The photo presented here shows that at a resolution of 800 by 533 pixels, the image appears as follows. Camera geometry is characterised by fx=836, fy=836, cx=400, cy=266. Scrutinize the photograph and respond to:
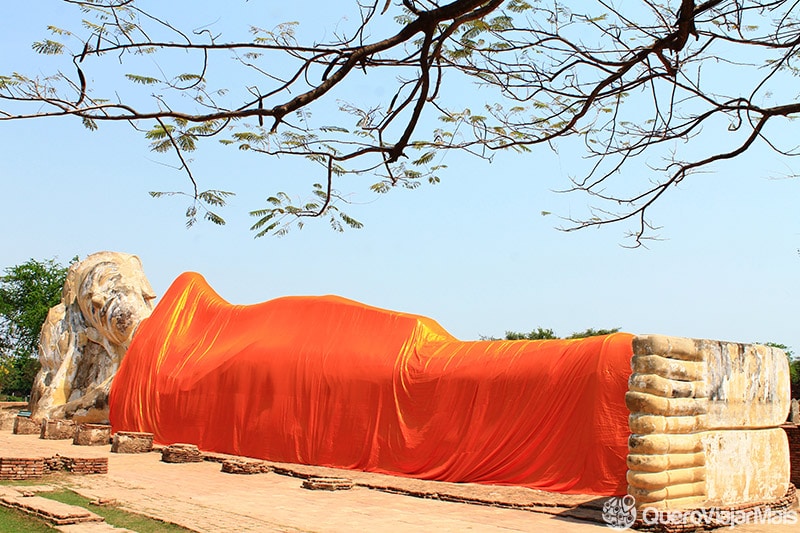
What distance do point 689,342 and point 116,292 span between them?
16218mm

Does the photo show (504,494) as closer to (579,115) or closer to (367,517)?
(367,517)

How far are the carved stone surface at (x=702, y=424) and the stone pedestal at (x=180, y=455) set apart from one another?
8.61m

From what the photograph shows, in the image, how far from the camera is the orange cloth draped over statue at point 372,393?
460 inches

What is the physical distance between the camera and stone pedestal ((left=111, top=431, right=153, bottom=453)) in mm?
16172

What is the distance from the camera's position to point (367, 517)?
928 cm

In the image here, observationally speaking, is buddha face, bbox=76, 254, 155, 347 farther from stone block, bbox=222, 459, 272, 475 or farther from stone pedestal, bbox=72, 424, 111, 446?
stone block, bbox=222, 459, 272, 475

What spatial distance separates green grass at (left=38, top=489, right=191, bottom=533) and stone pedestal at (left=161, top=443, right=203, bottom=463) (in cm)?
469

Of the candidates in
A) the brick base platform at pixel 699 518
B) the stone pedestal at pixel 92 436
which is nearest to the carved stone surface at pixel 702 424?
the brick base platform at pixel 699 518

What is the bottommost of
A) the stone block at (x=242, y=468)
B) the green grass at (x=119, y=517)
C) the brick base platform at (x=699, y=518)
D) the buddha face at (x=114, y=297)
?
the green grass at (x=119, y=517)

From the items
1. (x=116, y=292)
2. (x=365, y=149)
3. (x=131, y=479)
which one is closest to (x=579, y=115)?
(x=365, y=149)

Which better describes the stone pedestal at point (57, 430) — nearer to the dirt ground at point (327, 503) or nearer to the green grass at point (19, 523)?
the dirt ground at point (327, 503)

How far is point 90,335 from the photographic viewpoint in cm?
2205

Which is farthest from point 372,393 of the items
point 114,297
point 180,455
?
point 114,297

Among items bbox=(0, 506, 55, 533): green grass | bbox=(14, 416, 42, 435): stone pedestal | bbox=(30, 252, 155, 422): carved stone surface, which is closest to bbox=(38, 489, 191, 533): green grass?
bbox=(0, 506, 55, 533): green grass
